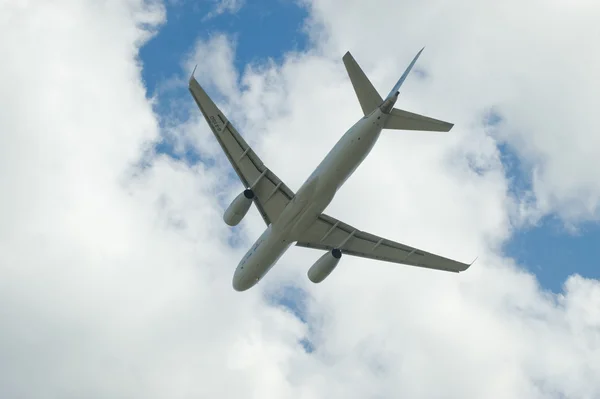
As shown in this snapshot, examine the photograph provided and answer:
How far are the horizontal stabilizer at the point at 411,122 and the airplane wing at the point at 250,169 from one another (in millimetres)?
8061

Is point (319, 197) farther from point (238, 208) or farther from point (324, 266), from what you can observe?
point (324, 266)

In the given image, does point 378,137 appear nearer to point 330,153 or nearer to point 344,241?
point 330,153

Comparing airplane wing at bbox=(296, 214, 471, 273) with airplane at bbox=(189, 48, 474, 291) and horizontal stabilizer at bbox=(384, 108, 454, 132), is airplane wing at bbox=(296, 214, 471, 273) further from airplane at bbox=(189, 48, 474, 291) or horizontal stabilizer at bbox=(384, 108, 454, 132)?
horizontal stabilizer at bbox=(384, 108, 454, 132)

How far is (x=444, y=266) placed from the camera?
146ft

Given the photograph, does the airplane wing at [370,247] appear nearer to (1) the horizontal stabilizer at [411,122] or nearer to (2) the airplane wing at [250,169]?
(2) the airplane wing at [250,169]

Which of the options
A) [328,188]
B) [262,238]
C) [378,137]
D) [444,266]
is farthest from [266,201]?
[444,266]

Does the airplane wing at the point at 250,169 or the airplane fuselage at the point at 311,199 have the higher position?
the airplane wing at the point at 250,169

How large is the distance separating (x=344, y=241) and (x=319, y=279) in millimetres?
2831

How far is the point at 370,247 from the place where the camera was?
44656 mm

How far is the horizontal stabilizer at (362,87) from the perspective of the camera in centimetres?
3706

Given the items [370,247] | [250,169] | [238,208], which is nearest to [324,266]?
[370,247]

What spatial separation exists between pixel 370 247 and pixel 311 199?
777 cm

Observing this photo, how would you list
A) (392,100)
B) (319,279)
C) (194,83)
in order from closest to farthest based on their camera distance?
(392,100) < (194,83) < (319,279)

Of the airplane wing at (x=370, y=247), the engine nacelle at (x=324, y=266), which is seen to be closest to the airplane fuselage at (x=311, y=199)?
the engine nacelle at (x=324, y=266)
